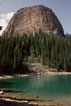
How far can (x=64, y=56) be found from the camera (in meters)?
139

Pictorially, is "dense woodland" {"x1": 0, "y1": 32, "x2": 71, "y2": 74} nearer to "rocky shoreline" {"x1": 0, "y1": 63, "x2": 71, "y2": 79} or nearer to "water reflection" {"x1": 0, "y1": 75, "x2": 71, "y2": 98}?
"rocky shoreline" {"x1": 0, "y1": 63, "x2": 71, "y2": 79}

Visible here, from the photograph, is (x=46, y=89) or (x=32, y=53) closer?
(x=46, y=89)

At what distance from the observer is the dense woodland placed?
11300cm

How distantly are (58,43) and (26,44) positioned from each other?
2371 cm

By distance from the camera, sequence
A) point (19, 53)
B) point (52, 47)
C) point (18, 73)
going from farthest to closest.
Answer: point (52, 47) → point (19, 53) → point (18, 73)

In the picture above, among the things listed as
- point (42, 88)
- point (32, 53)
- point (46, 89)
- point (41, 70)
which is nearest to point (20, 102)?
point (46, 89)

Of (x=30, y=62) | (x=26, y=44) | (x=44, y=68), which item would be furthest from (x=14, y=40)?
(x=44, y=68)

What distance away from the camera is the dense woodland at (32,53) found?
113m

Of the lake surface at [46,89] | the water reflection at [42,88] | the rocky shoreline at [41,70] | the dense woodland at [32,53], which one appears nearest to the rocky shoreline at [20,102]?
the lake surface at [46,89]

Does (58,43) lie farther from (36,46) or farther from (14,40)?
(14,40)

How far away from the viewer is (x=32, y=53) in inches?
5881

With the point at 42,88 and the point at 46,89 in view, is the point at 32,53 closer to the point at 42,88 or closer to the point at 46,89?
the point at 42,88

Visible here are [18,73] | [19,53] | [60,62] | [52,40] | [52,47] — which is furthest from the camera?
[52,40]

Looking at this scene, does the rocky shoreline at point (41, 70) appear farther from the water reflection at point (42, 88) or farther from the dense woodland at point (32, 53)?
the water reflection at point (42, 88)
